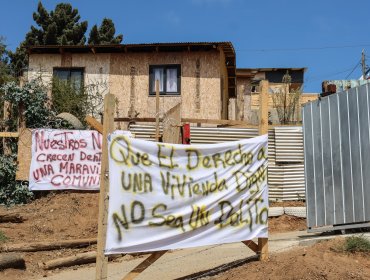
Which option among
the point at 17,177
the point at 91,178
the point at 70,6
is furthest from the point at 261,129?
the point at 70,6

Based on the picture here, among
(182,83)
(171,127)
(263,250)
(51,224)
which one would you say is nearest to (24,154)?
(51,224)

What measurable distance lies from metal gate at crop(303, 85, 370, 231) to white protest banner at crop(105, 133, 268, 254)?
1.79m

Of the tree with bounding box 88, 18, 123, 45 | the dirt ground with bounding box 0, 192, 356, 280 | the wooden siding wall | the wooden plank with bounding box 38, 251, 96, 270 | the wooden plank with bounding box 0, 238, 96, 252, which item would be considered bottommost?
the wooden plank with bounding box 38, 251, 96, 270

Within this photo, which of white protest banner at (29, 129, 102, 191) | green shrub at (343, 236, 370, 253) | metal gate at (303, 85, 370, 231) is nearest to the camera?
green shrub at (343, 236, 370, 253)

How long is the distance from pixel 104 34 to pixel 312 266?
36844 millimetres

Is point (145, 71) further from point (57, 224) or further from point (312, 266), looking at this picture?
point (312, 266)

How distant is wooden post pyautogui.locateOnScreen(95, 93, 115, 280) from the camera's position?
18.3ft

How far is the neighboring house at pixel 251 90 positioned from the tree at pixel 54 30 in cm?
1392

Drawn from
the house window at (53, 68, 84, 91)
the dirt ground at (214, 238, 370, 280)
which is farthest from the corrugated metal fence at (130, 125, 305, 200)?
the house window at (53, 68, 84, 91)

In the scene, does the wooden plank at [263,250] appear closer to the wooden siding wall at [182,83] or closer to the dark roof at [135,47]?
the wooden siding wall at [182,83]

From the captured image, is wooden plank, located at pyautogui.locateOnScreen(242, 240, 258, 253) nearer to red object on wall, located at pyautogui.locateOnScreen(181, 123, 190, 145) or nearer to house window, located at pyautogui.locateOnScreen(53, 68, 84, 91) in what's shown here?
red object on wall, located at pyautogui.locateOnScreen(181, 123, 190, 145)

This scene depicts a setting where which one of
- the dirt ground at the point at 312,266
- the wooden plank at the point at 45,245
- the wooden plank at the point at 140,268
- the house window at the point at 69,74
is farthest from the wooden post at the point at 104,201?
the house window at the point at 69,74

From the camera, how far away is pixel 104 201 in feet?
18.8

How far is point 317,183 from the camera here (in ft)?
28.7
